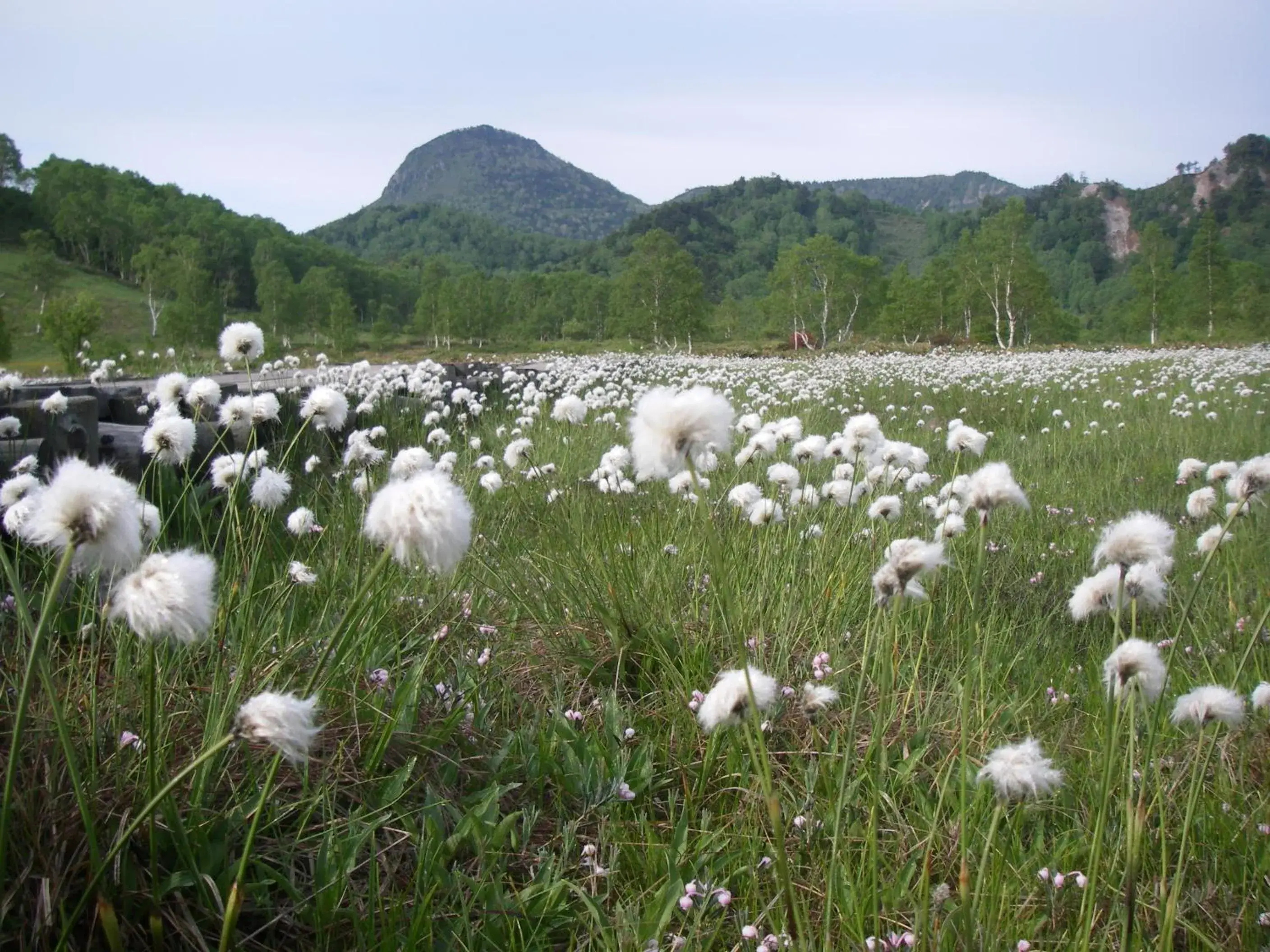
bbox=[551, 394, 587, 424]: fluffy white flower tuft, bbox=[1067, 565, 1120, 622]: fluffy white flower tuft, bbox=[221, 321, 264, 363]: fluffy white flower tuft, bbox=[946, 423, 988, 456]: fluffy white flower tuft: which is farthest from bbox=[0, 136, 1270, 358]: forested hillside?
bbox=[1067, 565, 1120, 622]: fluffy white flower tuft

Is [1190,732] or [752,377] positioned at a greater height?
[752,377]

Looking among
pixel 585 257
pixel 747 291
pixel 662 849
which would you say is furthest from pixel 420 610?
pixel 585 257

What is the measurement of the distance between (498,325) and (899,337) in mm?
35925

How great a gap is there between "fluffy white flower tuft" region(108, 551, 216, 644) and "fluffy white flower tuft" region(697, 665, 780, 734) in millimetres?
825

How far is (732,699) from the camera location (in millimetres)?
1340

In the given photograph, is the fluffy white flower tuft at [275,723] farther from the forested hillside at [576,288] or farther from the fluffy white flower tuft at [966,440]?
the forested hillside at [576,288]

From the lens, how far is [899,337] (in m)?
57.3

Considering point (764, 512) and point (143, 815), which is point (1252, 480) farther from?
point (143, 815)

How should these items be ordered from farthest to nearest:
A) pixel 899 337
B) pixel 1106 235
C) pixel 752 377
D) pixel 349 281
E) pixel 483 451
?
pixel 1106 235
pixel 349 281
pixel 899 337
pixel 752 377
pixel 483 451

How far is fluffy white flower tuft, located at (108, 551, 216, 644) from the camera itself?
125cm

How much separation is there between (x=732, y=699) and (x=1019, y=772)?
1.55 ft

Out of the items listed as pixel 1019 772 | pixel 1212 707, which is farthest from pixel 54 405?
pixel 1212 707

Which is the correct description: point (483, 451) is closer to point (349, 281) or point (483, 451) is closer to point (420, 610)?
point (420, 610)

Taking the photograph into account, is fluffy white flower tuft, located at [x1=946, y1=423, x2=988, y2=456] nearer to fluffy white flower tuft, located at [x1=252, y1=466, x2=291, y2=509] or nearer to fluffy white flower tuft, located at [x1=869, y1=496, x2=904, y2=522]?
fluffy white flower tuft, located at [x1=869, y1=496, x2=904, y2=522]
